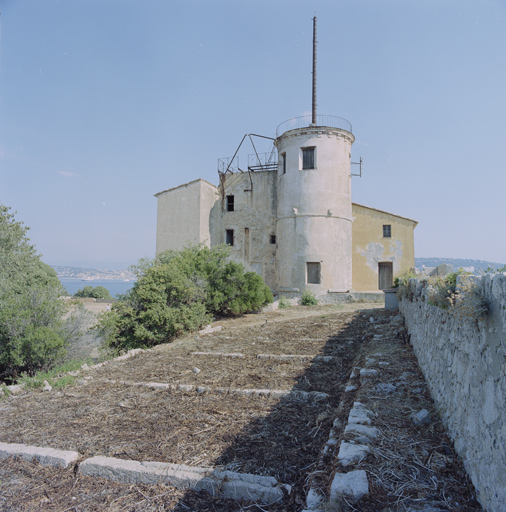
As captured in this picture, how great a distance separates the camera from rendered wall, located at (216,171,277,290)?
25672mm

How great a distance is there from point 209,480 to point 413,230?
966 inches

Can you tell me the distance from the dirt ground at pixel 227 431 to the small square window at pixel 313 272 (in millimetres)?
15078

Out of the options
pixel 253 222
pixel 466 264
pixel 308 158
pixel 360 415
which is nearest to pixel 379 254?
pixel 308 158

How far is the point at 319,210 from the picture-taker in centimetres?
2319

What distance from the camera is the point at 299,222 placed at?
76.7 ft

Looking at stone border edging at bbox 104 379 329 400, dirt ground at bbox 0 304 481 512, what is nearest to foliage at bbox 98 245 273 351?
dirt ground at bbox 0 304 481 512

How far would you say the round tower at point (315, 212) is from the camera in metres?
23.2

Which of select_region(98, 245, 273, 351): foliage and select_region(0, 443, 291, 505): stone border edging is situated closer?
select_region(0, 443, 291, 505): stone border edging

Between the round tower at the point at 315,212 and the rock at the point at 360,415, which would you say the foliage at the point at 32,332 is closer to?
the rock at the point at 360,415

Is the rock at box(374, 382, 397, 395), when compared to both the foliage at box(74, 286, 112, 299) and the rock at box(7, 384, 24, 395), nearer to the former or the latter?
the rock at box(7, 384, 24, 395)

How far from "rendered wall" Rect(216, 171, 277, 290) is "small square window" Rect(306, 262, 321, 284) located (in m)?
2.78

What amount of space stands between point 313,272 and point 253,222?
5755 millimetres

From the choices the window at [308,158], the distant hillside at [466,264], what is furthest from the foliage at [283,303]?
the window at [308,158]

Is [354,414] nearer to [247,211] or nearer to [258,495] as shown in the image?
[258,495]
